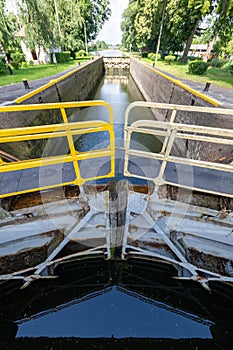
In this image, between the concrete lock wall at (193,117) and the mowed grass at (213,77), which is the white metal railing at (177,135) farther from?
the mowed grass at (213,77)

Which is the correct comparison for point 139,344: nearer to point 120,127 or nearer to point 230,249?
point 230,249

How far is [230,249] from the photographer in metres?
2.60

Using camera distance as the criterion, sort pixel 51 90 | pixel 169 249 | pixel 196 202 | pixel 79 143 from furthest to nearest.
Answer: pixel 79 143
pixel 51 90
pixel 169 249
pixel 196 202

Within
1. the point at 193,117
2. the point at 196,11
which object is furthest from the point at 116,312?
the point at 196,11

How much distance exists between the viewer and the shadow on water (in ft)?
7.94

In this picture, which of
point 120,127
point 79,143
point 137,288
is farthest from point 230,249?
point 120,127

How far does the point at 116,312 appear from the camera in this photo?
2.65 metres

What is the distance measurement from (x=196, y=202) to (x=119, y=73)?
3524 cm

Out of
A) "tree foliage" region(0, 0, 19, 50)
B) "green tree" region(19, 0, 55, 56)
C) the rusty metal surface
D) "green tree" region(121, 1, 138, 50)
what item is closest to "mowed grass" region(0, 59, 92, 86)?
"tree foliage" region(0, 0, 19, 50)

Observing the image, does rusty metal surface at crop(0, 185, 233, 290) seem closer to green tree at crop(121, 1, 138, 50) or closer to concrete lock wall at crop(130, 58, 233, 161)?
concrete lock wall at crop(130, 58, 233, 161)

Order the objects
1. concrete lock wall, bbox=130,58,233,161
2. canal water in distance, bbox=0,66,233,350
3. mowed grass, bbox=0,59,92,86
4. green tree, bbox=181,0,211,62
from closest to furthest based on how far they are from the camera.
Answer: canal water in distance, bbox=0,66,233,350 → concrete lock wall, bbox=130,58,233,161 → mowed grass, bbox=0,59,92,86 → green tree, bbox=181,0,211,62

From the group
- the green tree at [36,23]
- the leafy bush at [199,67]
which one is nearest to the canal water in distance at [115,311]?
the leafy bush at [199,67]

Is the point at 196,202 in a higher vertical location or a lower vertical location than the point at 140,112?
higher

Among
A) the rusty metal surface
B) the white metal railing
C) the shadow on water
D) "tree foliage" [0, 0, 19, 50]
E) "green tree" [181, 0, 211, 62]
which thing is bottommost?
the shadow on water
